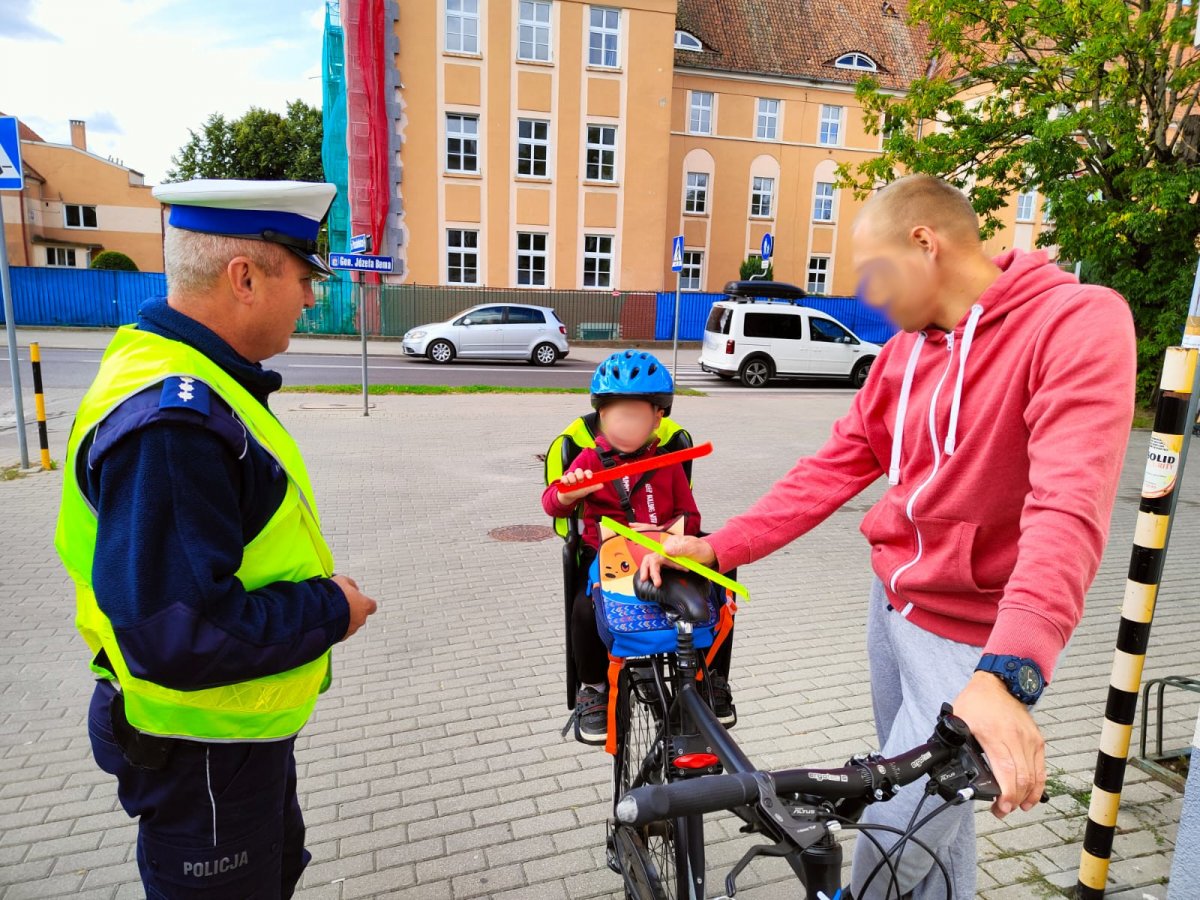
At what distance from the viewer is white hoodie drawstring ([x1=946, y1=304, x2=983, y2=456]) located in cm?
183

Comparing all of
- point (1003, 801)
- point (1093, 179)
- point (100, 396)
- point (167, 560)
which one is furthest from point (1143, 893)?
point (1093, 179)

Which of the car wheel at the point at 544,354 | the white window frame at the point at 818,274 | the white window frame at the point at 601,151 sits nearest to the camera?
the car wheel at the point at 544,354

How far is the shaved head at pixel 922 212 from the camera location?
1.84m

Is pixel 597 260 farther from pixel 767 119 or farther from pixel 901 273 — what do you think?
pixel 901 273

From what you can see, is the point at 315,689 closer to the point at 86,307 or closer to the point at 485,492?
the point at 485,492

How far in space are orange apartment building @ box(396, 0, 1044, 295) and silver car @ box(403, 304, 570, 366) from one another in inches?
325

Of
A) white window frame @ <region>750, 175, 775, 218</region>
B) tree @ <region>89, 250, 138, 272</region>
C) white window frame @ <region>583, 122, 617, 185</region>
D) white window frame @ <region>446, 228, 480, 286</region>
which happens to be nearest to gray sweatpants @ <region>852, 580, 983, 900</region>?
white window frame @ <region>446, 228, 480, 286</region>

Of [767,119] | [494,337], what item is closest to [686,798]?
[494,337]

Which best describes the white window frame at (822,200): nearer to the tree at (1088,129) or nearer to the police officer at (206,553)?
the tree at (1088,129)

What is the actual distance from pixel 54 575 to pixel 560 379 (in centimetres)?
1429

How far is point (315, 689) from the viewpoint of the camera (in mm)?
1925

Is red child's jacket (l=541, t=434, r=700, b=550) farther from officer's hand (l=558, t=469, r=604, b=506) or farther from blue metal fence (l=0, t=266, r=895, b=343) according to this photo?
Answer: blue metal fence (l=0, t=266, r=895, b=343)

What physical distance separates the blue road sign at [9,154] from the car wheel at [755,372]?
47.9ft

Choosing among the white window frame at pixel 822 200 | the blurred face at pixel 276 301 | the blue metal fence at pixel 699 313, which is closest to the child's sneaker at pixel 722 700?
the blurred face at pixel 276 301
